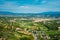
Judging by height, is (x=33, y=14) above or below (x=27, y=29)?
above

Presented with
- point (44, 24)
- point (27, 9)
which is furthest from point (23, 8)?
point (44, 24)

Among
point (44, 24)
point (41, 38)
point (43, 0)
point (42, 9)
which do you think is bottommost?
point (41, 38)

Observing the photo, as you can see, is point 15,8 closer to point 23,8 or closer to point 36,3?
point 23,8

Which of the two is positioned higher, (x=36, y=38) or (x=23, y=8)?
(x=23, y=8)

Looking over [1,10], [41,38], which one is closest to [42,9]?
[41,38]

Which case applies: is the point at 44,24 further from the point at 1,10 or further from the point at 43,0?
the point at 1,10

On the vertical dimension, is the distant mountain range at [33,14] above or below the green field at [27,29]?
above

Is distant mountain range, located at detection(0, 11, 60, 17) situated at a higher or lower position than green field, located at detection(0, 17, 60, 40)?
higher

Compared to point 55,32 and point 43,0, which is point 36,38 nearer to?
point 55,32

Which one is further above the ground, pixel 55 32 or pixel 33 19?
pixel 33 19
